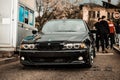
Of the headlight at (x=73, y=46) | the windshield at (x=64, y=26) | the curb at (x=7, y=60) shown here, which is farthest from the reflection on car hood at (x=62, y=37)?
→ the curb at (x=7, y=60)

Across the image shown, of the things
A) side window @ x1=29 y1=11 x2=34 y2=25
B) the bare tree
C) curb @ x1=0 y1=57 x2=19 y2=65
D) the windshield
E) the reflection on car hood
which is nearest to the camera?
the reflection on car hood

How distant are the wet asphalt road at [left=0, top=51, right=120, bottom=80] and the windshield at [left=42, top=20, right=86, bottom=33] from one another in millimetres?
1241

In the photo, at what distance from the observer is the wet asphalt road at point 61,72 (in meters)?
10.3

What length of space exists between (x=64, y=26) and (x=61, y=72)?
2.54 meters

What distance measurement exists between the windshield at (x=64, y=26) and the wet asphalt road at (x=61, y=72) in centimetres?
124

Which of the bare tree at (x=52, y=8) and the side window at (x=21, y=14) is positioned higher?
the bare tree at (x=52, y=8)

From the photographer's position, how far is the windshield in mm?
13352

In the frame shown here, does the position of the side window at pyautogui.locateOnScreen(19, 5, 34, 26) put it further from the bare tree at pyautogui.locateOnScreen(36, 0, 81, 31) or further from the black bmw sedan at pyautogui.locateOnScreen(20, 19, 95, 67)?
the bare tree at pyautogui.locateOnScreen(36, 0, 81, 31)

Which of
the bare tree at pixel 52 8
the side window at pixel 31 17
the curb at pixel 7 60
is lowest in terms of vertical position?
the curb at pixel 7 60

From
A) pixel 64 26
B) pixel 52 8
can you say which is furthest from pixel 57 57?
pixel 52 8

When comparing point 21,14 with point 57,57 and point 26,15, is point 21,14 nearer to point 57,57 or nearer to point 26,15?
point 26,15

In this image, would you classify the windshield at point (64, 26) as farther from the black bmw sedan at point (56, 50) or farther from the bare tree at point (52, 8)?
the bare tree at point (52, 8)

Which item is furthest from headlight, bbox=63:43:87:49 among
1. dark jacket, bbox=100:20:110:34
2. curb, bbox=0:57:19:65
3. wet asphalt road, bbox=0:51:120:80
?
dark jacket, bbox=100:20:110:34

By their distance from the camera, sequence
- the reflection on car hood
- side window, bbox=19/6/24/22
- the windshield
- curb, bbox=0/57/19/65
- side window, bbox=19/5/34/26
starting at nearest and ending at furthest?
the reflection on car hood, the windshield, curb, bbox=0/57/19/65, side window, bbox=19/6/24/22, side window, bbox=19/5/34/26
